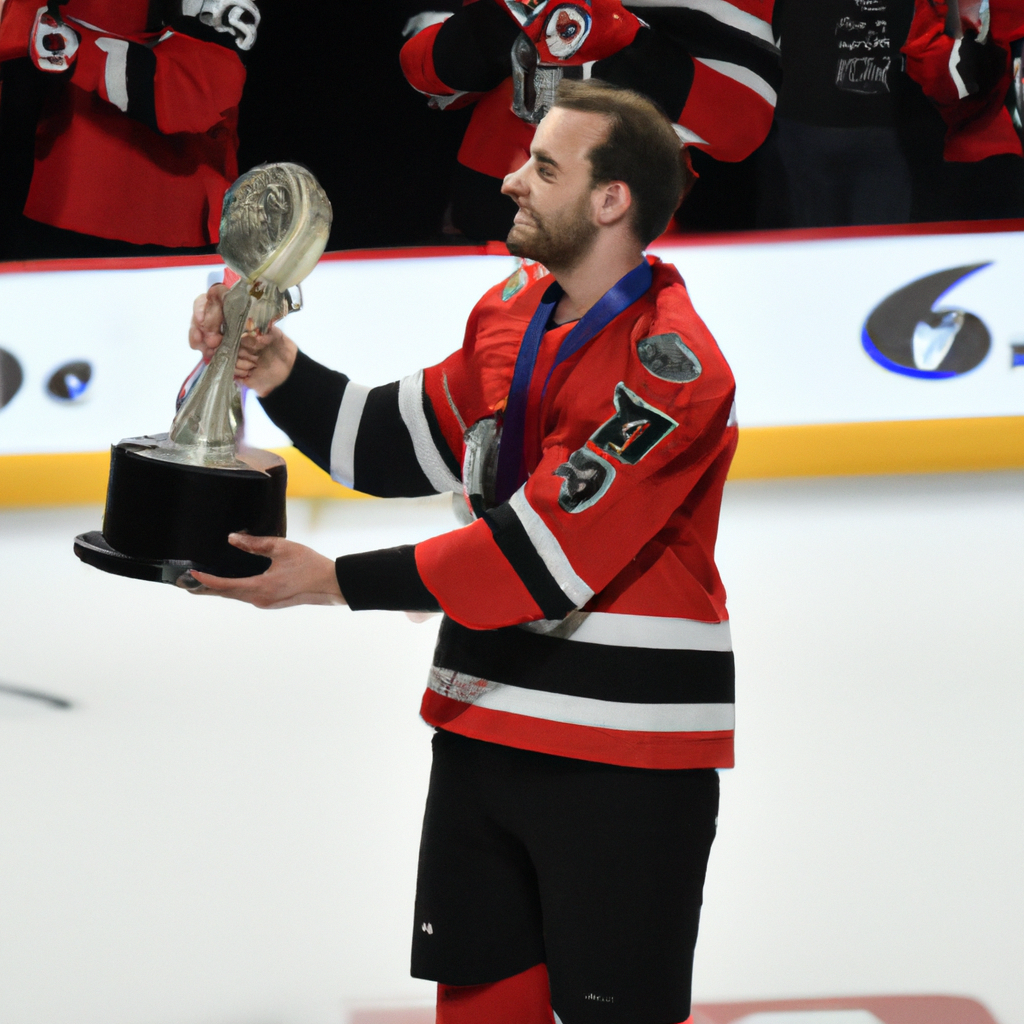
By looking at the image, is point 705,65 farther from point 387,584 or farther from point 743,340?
point 387,584

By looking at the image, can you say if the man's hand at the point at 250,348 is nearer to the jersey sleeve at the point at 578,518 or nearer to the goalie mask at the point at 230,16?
the jersey sleeve at the point at 578,518

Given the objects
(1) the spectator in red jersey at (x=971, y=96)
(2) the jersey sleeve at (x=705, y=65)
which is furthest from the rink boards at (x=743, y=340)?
(2) the jersey sleeve at (x=705, y=65)

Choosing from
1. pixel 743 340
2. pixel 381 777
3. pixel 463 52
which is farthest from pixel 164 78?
pixel 381 777

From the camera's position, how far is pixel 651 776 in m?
1.09

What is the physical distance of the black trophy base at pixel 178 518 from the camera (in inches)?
43.4

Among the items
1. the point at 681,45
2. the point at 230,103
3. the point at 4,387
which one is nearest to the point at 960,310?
the point at 681,45

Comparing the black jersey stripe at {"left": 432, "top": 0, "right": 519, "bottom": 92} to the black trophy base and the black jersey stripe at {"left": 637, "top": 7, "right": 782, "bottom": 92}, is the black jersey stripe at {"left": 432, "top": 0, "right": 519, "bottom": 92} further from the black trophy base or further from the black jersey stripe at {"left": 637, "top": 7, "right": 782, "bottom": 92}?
the black trophy base

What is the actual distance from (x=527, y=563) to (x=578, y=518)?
0.06 metres

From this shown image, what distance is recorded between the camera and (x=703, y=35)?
8.68ft

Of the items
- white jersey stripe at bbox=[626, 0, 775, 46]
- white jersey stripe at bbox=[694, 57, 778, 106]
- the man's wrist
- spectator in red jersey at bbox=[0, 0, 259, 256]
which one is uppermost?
white jersey stripe at bbox=[626, 0, 775, 46]

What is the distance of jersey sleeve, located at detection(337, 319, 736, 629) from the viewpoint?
1.00 m

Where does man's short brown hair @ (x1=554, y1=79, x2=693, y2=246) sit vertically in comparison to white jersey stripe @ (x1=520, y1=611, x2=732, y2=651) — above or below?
above

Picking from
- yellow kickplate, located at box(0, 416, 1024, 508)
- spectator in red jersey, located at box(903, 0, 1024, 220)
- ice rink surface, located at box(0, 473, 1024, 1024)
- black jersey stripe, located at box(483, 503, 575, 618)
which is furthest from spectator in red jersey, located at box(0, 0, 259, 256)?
black jersey stripe, located at box(483, 503, 575, 618)

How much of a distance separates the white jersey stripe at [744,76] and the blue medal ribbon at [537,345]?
5.78ft
